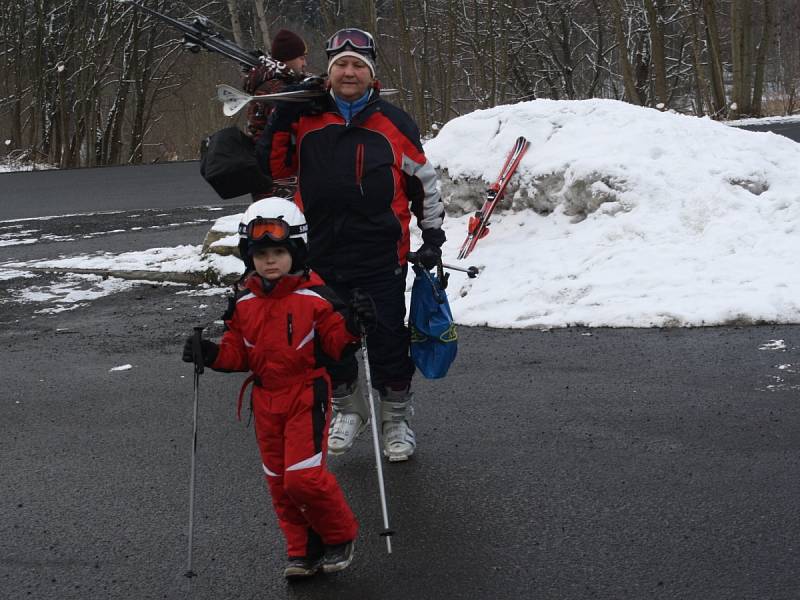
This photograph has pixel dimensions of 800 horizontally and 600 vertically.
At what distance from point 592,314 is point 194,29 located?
340cm

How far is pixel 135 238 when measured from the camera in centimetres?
1475

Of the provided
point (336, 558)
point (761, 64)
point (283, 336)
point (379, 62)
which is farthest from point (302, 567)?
point (761, 64)

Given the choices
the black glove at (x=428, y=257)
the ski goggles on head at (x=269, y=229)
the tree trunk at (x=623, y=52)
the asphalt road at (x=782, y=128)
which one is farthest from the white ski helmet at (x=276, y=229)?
the tree trunk at (x=623, y=52)

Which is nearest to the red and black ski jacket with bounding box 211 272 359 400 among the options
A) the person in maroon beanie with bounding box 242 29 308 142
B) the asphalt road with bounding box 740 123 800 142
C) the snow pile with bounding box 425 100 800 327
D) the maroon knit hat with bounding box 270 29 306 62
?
the person in maroon beanie with bounding box 242 29 308 142

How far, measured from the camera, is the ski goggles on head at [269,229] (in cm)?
410

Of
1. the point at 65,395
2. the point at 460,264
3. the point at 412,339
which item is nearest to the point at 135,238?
the point at 460,264

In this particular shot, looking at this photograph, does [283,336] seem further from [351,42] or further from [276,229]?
[351,42]

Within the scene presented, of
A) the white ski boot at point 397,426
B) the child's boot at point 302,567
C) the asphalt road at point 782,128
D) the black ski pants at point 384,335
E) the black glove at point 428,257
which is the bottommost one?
the child's boot at point 302,567

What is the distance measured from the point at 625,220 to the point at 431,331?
4550 mm

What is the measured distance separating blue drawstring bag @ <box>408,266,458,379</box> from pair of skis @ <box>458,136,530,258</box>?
179 inches

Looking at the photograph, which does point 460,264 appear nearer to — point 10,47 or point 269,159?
point 269,159

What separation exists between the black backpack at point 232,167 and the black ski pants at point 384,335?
52cm

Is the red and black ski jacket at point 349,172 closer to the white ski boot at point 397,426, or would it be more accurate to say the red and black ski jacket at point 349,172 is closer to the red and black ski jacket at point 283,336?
the white ski boot at point 397,426

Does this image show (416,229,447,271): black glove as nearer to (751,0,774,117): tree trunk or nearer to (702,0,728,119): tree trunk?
(702,0,728,119): tree trunk
